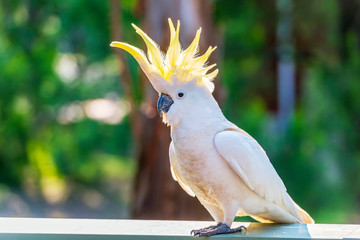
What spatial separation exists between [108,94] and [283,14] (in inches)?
71.7

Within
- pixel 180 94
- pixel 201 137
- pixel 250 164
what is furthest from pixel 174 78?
pixel 250 164

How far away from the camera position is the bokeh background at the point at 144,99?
421 cm

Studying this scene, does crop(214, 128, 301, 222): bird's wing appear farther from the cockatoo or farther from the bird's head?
the bird's head

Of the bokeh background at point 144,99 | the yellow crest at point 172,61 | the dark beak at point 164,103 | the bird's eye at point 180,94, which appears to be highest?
the yellow crest at point 172,61

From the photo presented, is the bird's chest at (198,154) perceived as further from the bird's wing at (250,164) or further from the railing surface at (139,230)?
the railing surface at (139,230)

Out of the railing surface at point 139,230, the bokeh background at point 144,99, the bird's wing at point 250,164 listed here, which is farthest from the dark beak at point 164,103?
the bokeh background at point 144,99

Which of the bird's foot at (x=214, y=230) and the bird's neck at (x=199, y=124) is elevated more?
the bird's neck at (x=199, y=124)

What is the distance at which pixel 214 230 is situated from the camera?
139cm

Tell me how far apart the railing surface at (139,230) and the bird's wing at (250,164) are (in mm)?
87

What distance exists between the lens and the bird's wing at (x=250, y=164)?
4.62ft

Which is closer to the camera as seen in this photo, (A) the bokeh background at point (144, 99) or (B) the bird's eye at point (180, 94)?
(B) the bird's eye at point (180, 94)

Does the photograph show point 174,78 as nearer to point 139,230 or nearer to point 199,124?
point 199,124

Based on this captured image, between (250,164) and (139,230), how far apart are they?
319mm

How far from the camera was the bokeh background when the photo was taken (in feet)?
13.8
